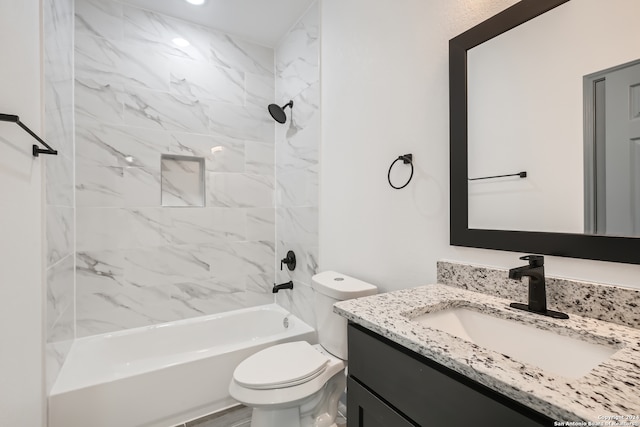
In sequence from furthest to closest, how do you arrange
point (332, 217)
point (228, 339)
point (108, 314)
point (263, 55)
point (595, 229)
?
point (263, 55) < point (228, 339) < point (108, 314) < point (332, 217) < point (595, 229)

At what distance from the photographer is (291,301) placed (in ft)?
8.01

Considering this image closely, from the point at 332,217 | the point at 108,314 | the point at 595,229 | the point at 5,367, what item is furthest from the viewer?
the point at 108,314

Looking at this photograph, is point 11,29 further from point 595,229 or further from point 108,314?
point 595,229

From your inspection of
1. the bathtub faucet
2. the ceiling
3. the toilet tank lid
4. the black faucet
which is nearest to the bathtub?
the bathtub faucet

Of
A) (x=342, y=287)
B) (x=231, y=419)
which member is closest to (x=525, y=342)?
(x=342, y=287)

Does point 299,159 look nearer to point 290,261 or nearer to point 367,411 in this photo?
point 290,261

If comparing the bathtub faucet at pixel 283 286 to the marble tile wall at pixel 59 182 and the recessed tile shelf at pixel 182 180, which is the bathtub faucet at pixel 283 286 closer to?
the recessed tile shelf at pixel 182 180

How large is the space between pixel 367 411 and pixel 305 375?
524 mm

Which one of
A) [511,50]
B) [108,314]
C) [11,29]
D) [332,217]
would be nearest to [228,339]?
[108,314]

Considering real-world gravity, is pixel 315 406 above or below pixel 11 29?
below

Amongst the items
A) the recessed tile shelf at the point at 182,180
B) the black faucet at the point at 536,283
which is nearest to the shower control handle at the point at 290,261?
the recessed tile shelf at the point at 182,180

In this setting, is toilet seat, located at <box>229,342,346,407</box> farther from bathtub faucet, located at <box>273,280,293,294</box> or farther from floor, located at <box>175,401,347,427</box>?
bathtub faucet, located at <box>273,280,293,294</box>

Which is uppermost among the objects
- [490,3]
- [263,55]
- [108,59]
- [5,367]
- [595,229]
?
[263,55]

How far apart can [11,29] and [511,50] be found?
70.1 inches
